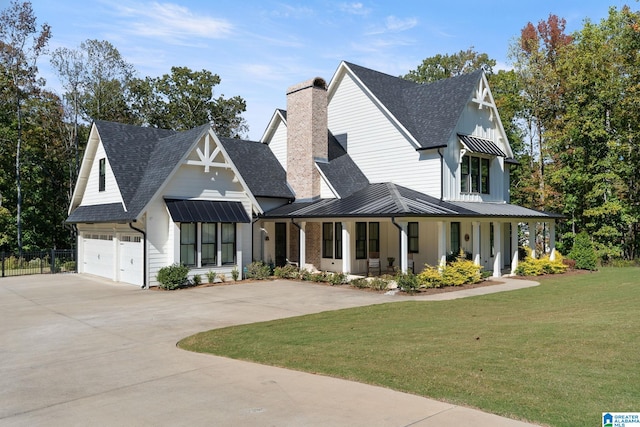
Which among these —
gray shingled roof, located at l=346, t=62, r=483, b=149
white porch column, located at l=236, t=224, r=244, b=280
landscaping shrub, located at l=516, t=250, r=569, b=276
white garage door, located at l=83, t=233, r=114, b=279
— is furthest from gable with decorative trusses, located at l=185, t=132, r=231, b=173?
landscaping shrub, located at l=516, t=250, r=569, b=276

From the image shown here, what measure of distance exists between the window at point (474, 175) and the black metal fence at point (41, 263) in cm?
2134

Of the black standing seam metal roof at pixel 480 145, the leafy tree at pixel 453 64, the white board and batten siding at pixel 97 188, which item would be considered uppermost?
the leafy tree at pixel 453 64

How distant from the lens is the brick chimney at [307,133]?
982 inches

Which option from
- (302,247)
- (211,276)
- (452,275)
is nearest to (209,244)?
(211,276)

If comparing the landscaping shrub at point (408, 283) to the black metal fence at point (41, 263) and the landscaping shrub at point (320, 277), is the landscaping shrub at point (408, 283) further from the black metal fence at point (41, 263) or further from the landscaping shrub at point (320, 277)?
the black metal fence at point (41, 263)

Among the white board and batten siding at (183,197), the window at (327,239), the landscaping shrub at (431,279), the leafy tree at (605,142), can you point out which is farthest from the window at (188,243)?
the leafy tree at (605,142)

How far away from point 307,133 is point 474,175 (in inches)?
350

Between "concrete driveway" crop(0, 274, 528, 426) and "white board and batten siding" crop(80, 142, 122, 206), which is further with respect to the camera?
"white board and batten siding" crop(80, 142, 122, 206)

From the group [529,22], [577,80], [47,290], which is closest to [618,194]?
[577,80]

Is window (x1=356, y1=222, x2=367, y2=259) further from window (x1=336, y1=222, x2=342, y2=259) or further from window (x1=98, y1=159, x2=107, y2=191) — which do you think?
window (x1=98, y1=159, x2=107, y2=191)

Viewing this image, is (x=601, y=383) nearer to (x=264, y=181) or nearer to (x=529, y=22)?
(x=264, y=181)

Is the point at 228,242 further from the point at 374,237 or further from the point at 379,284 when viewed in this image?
the point at 379,284

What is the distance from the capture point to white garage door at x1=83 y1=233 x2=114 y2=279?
77.3 ft

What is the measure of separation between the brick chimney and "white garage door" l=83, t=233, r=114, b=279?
9.56 metres
